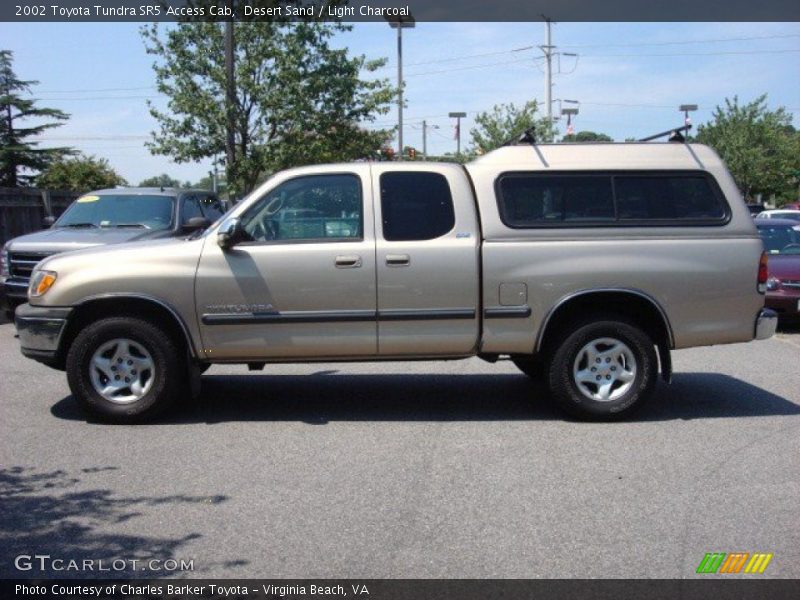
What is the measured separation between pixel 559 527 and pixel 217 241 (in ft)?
11.7

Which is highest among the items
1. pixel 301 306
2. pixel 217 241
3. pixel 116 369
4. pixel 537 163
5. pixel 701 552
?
pixel 537 163

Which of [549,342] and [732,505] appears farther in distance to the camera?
[549,342]

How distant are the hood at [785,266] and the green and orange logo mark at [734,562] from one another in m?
8.57

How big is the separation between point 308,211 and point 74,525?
312 cm

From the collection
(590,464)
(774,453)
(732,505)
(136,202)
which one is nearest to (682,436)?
(774,453)

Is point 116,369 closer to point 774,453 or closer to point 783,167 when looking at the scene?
point 774,453

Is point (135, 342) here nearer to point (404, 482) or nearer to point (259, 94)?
point (404, 482)

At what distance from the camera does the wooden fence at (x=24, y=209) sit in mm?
18281

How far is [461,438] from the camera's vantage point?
667cm

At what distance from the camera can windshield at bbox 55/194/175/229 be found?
1187 cm

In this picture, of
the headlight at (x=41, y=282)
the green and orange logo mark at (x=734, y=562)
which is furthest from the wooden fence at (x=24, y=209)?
the green and orange logo mark at (x=734, y=562)

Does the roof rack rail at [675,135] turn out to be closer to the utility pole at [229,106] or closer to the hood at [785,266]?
the hood at [785,266]

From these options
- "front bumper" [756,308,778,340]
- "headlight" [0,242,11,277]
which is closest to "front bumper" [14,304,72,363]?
"headlight" [0,242,11,277]

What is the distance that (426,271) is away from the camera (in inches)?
274
